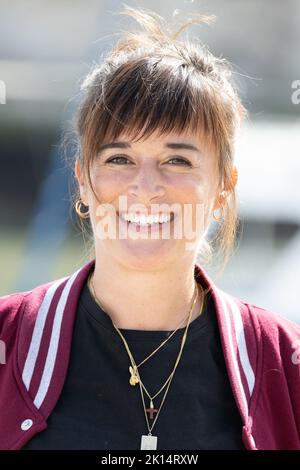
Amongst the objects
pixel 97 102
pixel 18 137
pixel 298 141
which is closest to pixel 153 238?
pixel 97 102

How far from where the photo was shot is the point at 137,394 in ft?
4.87

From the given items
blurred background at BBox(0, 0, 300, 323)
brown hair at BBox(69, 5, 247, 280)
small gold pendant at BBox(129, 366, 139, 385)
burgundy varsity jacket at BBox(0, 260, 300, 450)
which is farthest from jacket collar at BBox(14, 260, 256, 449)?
→ blurred background at BBox(0, 0, 300, 323)

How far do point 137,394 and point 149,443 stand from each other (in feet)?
0.34

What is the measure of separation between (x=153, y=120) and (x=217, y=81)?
8.4 inches

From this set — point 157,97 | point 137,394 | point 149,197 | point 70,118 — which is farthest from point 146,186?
point 70,118

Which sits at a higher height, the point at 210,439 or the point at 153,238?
the point at 153,238

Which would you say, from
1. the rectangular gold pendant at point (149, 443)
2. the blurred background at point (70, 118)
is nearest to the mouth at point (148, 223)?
the rectangular gold pendant at point (149, 443)

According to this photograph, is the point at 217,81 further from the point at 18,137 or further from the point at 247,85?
the point at 247,85

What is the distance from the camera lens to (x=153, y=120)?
4.96 feet

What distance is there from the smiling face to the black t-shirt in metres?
0.17

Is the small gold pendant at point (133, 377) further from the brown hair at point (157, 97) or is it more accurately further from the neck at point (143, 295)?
the brown hair at point (157, 97)

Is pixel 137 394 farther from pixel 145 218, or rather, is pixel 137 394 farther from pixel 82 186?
pixel 82 186
